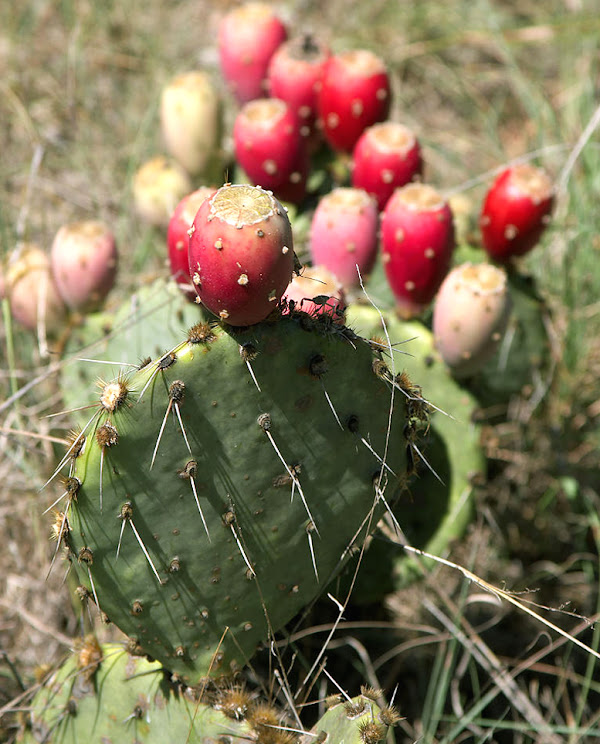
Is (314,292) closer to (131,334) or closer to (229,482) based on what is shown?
(229,482)

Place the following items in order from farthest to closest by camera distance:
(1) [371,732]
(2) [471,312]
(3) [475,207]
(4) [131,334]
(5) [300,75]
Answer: (3) [475,207]
(5) [300,75]
(4) [131,334]
(2) [471,312]
(1) [371,732]

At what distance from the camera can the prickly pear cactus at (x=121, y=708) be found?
3.80ft

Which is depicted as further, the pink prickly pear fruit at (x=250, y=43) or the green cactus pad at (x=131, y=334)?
the pink prickly pear fruit at (x=250, y=43)

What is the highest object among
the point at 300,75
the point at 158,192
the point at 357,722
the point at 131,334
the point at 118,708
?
the point at 300,75

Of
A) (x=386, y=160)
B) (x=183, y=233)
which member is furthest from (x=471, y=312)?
(x=183, y=233)

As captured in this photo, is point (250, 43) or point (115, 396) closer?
point (115, 396)

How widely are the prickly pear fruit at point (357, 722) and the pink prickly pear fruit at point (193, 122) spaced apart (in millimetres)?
1312

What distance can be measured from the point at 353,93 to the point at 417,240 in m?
0.45

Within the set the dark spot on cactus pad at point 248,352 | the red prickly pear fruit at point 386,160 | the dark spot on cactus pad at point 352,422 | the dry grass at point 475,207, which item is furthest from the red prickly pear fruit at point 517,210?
the dark spot on cactus pad at point 248,352

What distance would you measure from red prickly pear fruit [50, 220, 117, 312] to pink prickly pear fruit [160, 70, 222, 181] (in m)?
0.35

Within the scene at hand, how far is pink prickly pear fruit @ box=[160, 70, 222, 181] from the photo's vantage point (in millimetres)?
1885

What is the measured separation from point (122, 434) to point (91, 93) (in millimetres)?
2099

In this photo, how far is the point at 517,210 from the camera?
1.65 metres

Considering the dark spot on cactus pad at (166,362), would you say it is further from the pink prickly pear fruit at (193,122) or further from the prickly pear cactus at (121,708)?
the pink prickly pear fruit at (193,122)
